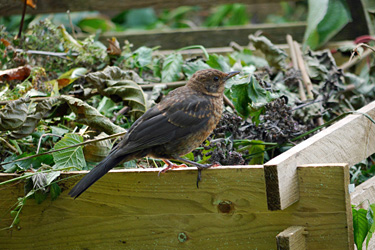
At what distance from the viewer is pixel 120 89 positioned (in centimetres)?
291

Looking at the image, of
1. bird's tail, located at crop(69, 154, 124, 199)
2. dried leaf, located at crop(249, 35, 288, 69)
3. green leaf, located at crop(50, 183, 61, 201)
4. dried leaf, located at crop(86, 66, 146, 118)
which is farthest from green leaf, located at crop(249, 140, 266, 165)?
dried leaf, located at crop(249, 35, 288, 69)

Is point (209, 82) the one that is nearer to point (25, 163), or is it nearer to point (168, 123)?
point (168, 123)

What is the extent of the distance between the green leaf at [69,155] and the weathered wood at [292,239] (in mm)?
1057

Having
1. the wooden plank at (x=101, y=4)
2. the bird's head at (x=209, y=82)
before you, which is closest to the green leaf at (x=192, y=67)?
the bird's head at (x=209, y=82)

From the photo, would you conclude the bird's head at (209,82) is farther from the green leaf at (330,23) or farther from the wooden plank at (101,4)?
the wooden plank at (101,4)

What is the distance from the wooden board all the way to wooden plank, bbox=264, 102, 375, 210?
0.26ft

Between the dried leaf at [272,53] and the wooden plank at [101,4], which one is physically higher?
the wooden plank at [101,4]

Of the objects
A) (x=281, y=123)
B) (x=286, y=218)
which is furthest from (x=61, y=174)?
(x=281, y=123)

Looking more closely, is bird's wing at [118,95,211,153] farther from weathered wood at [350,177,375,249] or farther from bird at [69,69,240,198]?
weathered wood at [350,177,375,249]

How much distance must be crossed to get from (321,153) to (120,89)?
1270mm

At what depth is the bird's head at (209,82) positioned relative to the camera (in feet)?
8.55

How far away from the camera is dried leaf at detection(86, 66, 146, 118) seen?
2900mm

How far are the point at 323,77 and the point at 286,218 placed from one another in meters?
1.78

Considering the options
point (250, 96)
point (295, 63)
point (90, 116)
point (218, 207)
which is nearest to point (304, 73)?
point (295, 63)
